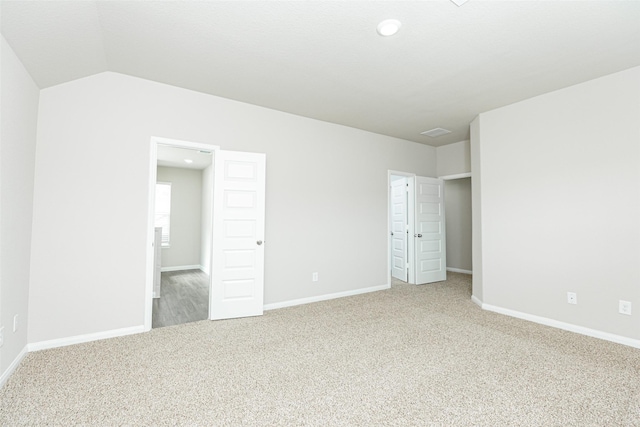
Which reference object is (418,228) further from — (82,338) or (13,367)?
(13,367)

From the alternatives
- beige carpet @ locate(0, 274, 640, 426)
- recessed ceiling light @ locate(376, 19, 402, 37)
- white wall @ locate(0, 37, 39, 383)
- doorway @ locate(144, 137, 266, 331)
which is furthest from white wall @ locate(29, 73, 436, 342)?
recessed ceiling light @ locate(376, 19, 402, 37)

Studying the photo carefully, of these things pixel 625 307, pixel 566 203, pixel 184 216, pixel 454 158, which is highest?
pixel 454 158

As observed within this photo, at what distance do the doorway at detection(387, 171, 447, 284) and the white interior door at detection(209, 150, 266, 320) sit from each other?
8.50 feet

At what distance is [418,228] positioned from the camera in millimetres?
5305

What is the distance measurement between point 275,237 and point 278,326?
46.7 inches

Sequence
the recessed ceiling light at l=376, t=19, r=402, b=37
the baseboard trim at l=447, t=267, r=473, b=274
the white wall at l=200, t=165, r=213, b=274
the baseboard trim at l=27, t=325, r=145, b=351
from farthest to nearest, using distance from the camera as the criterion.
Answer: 1. the white wall at l=200, t=165, r=213, b=274
2. the baseboard trim at l=447, t=267, r=473, b=274
3. the baseboard trim at l=27, t=325, r=145, b=351
4. the recessed ceiling light at l=376, t=19, r=402, b=37

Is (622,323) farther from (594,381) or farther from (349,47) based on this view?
(349,47)

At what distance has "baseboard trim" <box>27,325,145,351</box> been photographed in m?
2.54

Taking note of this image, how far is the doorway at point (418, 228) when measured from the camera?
531 cm

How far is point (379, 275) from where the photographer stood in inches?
193

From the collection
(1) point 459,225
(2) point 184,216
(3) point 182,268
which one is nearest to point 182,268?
(3) point 182,268

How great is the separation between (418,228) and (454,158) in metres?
1.55

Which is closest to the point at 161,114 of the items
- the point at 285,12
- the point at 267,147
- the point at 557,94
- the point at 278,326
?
the point at 267,147

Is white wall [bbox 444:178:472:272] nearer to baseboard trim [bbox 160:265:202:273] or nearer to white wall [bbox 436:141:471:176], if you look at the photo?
white wall [bbox 436:141:471:176]
